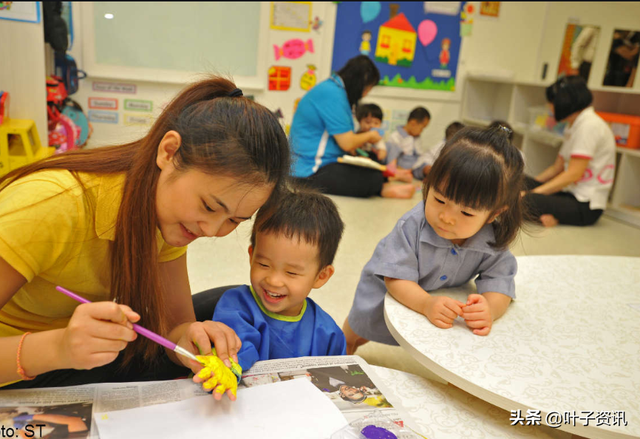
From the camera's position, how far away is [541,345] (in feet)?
3.47

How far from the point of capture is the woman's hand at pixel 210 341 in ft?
2.73

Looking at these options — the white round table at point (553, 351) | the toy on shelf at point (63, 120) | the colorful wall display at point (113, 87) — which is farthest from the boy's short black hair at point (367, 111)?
the white round table at point (553, 351)

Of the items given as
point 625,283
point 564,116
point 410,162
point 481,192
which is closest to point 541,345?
point 481,192

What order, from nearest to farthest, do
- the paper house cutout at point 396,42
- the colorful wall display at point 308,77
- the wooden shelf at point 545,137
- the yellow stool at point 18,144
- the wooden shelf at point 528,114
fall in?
1. the yellow stool at point 18,144
2. the wooden shelf at point 528,114
3. the wooden shelf at point 545,137
4. the colorful wall display at point 308,77
5. the paper house cutout at point 396,42

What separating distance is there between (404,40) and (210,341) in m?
4.11

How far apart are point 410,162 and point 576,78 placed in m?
1.46

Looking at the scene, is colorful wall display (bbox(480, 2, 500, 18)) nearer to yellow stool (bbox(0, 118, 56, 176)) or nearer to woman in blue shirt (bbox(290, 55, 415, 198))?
woman in blue shirt (bbox(290, 55, 415, 198))

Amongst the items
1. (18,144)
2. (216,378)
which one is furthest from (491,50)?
(216,378)

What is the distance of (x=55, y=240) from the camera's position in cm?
77

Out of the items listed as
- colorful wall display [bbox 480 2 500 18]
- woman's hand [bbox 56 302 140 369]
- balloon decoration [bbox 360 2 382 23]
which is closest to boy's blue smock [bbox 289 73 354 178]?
balloon decoration [bbox 360 2 382 23]

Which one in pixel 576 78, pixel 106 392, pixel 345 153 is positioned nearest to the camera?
pixel 106 392

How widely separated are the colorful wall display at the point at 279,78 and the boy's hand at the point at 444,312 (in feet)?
11.3

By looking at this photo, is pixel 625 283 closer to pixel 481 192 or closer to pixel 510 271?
pixel 510 271

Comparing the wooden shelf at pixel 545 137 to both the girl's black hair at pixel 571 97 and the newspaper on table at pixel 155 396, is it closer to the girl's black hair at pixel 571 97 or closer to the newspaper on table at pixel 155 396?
the girl's black hair at pixel 571 97
